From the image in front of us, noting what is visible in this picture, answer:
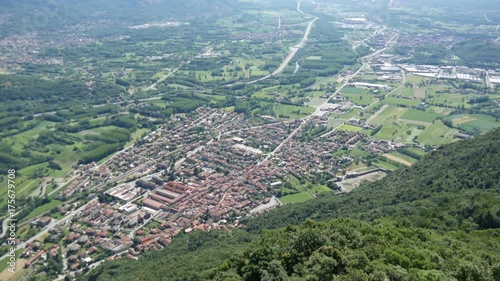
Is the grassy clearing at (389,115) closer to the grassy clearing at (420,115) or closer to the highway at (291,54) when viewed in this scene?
the grassy clearing at (420,115)

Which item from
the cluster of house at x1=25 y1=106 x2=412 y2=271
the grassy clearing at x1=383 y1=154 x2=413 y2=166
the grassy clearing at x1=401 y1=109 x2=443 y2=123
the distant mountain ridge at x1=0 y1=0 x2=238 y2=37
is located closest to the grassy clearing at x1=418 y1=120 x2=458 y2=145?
the grassy clearing at x1=401 y1=109 x2=443 y2=123

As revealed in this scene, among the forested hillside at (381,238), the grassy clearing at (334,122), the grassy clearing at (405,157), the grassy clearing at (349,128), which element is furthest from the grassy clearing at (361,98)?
the forested hillside at (381,238)

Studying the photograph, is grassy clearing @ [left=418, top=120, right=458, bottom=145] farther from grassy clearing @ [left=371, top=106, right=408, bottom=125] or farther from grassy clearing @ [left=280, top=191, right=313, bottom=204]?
grassy clearing @ [left=280, top=191, right=313, bottom=204]

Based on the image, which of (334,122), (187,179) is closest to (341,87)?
(334,122)

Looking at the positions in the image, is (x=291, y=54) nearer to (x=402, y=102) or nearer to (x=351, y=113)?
(x=402, y=102)

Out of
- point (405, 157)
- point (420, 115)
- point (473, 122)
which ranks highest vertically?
point (405, 157)

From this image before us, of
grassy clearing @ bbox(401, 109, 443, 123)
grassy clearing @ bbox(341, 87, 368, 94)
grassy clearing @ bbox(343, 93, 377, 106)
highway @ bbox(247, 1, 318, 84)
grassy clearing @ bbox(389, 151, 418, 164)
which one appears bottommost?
highway @ bbox(247, 1, 318, 84)

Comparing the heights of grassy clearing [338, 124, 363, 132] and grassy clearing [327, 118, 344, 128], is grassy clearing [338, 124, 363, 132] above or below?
above

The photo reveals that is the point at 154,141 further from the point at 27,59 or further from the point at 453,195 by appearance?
the point at 27,59
